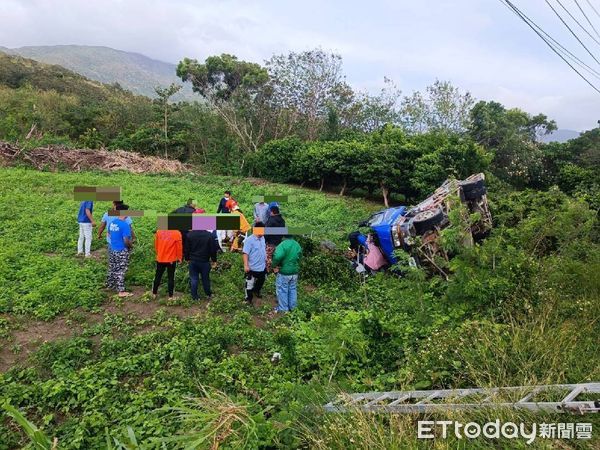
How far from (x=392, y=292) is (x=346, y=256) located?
216cm

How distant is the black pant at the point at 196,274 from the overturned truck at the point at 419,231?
3352 mm

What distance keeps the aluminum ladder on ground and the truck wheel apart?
738cm

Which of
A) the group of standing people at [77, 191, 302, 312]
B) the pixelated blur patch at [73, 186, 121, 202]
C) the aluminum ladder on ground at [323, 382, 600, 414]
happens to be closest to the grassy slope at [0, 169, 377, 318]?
the group of standing people at [77, 191, 302, 312]

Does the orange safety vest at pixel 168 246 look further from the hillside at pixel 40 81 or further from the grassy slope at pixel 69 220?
the hillside at pixel 40 81

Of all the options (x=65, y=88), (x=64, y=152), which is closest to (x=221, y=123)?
(x=64, y=152)

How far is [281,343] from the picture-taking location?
18.8 feet

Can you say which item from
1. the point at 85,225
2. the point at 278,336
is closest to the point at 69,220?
the point at 85,225

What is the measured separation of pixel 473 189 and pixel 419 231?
2.75 metres

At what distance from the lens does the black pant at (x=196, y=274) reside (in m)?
7.48

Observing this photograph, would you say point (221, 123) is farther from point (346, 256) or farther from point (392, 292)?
point (392, 292)

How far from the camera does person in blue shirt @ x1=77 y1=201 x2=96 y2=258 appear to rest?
9176mm

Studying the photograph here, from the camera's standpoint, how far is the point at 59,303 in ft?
23.1

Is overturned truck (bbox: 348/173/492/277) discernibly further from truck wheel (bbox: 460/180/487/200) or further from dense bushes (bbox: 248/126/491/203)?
dense bushes (bbox: 248/126/491/203)

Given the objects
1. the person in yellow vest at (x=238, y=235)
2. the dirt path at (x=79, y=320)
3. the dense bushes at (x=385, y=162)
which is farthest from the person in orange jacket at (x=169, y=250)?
the dense bushes at (x=385, y=162)
